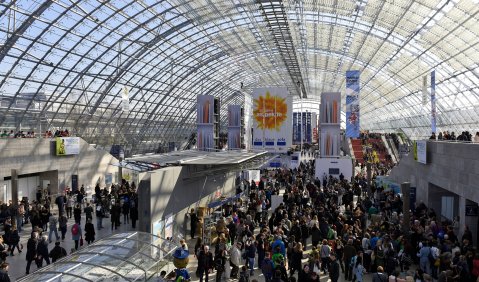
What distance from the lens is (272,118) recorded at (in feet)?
90.8

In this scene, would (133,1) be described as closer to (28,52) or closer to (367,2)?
(28,52)

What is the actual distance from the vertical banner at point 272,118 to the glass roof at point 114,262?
16448mm

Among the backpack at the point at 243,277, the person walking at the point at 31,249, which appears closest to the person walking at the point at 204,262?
the backpack at the point at 243,277

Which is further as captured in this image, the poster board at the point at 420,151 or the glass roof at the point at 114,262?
the poster board at the point at 420,151

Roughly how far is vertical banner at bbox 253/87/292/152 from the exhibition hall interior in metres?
0.09

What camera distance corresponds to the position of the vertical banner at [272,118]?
89.9 ft

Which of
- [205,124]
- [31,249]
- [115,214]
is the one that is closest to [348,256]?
[31,249]

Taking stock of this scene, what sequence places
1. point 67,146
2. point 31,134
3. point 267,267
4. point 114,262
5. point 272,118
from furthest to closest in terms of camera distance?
point 31,134, point 67,146, point 272,118, point 267,267, point 114,262

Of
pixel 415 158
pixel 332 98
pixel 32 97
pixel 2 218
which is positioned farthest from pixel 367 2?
pixel 2 218

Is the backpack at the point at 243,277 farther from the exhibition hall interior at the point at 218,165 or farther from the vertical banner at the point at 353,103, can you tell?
the vertical banner at the point at 353,103

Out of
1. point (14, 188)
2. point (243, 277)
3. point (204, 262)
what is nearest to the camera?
point (243, 277)

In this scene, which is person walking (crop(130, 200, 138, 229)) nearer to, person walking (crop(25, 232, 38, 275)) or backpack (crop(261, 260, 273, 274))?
person walking (crop(25, 232, 38, 275))

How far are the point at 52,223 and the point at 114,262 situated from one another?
26.4 feet

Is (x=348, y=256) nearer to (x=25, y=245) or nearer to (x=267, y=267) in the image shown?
(x=267, y=267)
